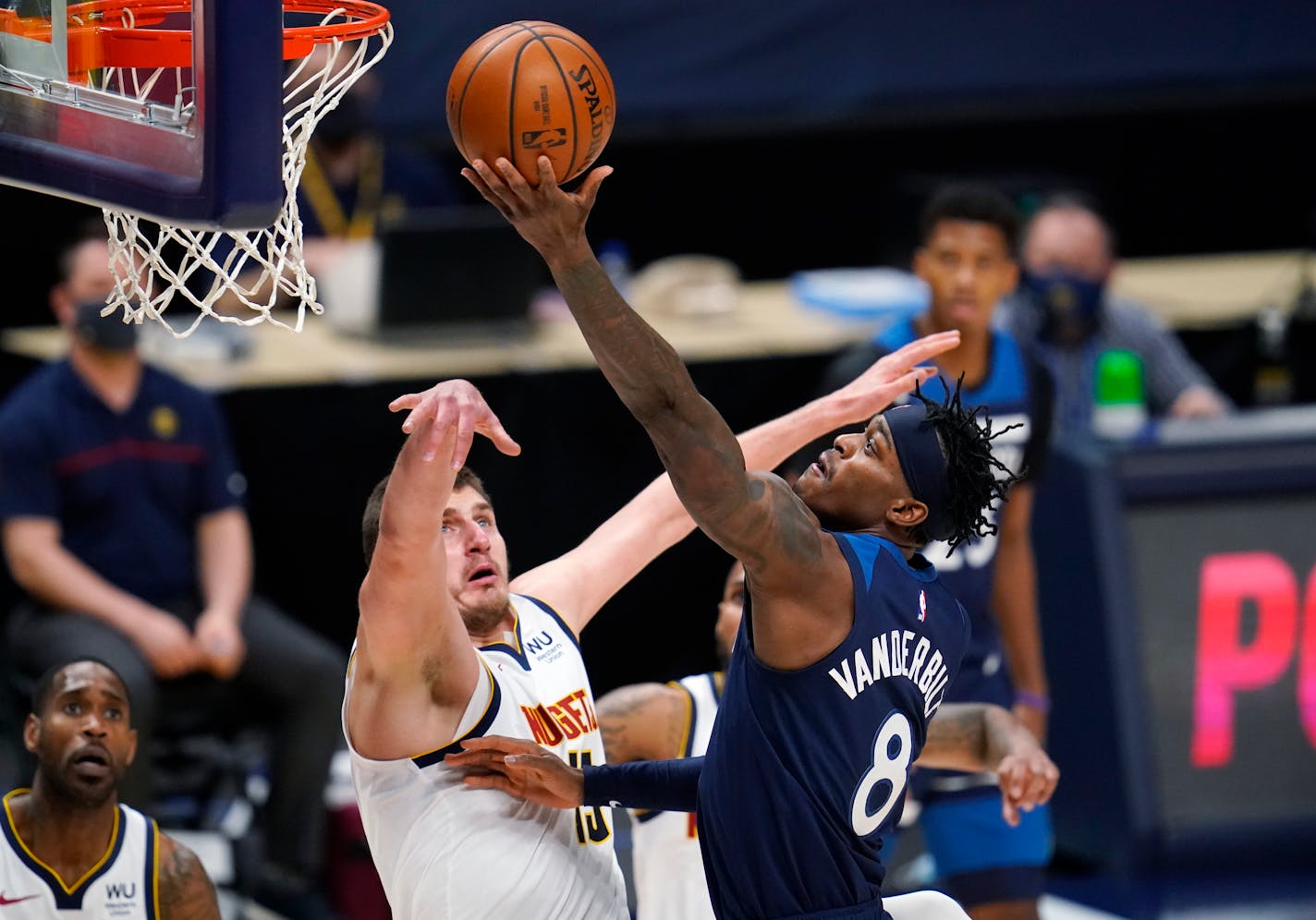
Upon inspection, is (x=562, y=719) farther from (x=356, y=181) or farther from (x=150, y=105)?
(x=356, y=181)

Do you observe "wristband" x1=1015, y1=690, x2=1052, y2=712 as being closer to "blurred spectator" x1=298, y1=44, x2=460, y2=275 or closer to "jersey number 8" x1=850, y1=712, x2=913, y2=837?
"jersey number 8" x1=850, y1=712, x2=913, y2=837

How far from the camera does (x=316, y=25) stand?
4.19 m

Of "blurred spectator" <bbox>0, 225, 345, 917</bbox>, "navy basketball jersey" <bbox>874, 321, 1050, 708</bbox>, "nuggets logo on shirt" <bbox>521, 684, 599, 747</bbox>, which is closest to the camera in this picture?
"nuggets logo on shirt" <bbox>521, 684, 599, 747</bbox>

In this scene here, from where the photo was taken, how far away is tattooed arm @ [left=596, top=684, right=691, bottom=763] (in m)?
4.88

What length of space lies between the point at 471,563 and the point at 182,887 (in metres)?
0.96

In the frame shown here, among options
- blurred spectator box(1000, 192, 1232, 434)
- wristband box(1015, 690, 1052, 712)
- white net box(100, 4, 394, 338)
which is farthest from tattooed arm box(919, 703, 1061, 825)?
blurred spectator box(1000, 192, 1232, 434)

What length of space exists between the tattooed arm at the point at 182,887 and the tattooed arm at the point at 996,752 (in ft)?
5.26

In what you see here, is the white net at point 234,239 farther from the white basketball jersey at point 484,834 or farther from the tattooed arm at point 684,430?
the white basketball jersey at point 484,834

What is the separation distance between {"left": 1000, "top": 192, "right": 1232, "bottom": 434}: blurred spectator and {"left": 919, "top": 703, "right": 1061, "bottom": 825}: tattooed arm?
3127 mm

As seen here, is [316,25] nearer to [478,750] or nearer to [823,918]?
[478,750]

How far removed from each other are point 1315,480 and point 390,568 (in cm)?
462

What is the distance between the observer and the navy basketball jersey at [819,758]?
3664 millimetres

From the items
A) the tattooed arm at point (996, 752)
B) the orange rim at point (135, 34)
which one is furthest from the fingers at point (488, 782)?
the orange rim at point (135, 34)

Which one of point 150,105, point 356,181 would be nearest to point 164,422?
point 356,181
